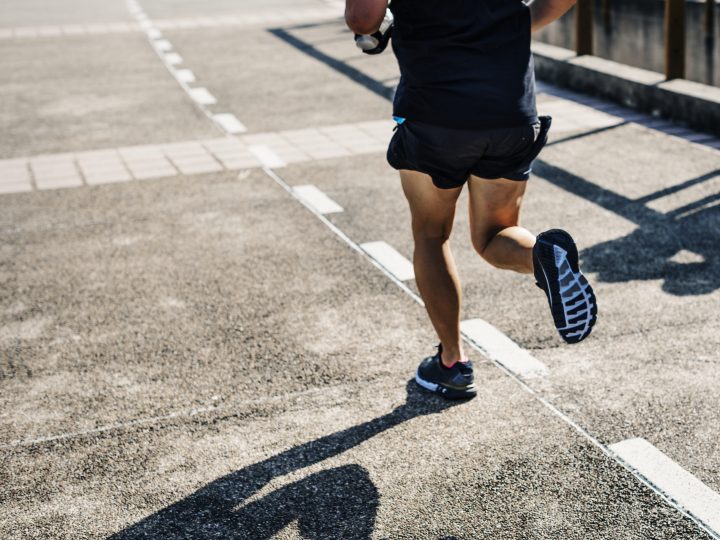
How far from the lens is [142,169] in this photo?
25.0ft

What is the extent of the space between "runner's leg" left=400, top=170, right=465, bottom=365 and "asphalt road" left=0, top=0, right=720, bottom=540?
0.29 meters

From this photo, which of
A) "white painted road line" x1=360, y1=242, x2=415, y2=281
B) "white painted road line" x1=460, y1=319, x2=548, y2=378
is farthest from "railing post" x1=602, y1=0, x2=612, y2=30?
"white painted road line" x1=460, y1=319, x2=548, y2=378

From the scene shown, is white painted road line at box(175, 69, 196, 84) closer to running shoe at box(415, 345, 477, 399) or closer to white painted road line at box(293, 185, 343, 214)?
white painted road line at box(293, 185, 343, 214)

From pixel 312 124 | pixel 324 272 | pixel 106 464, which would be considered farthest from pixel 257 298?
pixel 312 124

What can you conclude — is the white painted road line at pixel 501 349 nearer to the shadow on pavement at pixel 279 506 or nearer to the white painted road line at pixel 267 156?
the shadow on pavement at pixel 279 506

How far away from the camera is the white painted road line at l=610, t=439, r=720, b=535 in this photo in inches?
119

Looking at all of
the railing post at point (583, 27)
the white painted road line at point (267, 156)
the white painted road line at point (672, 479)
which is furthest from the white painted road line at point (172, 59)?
the white painted road line at point (672, 479)

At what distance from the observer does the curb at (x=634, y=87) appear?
779 cm

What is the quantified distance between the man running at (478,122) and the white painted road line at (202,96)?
6.79m

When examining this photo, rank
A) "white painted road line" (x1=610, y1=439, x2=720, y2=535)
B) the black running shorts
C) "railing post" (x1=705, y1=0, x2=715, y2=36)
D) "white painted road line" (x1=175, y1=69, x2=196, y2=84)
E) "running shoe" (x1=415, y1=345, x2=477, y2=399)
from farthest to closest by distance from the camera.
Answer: "white painted road line" (x1=175, y1=69, x2=196, y2=84), "railing post" (x1=705, y1=0, x2=715, y2=36), "running shoe" (x1=415, y1=345, x2=477, y2=399), the black running shorts, "white painted road line" (x1=610, y1=439, x2=720, y2=535)

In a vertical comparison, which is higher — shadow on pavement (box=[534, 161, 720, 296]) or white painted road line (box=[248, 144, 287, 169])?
shadow on pavement (box=[534, 161, 720, 296])

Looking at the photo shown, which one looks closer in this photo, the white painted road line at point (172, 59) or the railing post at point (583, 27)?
the railing post at point (583, 27)

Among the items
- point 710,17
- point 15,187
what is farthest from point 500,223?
point 710,17

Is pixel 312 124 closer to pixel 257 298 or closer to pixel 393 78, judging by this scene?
pixel 393 78
